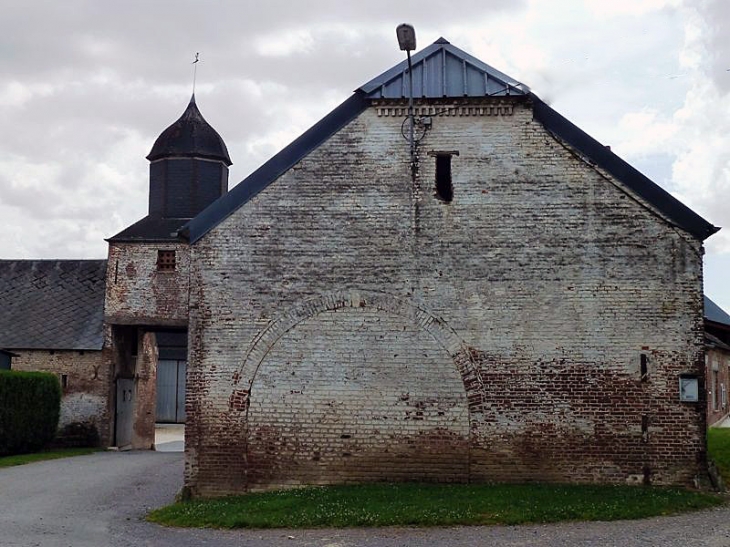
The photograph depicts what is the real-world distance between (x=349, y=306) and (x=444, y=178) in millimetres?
2551

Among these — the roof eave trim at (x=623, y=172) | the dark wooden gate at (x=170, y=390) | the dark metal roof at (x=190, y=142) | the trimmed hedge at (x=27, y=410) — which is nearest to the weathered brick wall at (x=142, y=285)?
the trimmed hedge at (x=27, y=410)

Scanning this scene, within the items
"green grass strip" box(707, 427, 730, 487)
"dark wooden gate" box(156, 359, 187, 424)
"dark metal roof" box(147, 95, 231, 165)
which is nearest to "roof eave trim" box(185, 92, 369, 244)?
"green grass strip" box(707, 427, 730, 487)

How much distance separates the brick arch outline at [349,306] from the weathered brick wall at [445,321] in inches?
0.9

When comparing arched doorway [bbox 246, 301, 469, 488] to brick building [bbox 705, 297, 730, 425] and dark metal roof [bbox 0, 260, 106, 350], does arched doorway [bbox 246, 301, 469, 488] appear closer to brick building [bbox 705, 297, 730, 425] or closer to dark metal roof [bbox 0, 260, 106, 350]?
brick building [bbox 705, 297, 730, 425]

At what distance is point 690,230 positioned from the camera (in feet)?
43.9

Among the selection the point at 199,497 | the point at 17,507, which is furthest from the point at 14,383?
the point at 199,497

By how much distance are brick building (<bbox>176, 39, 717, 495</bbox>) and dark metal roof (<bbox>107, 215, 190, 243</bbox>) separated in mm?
11508

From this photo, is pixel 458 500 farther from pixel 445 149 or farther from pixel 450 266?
pixel 445 149

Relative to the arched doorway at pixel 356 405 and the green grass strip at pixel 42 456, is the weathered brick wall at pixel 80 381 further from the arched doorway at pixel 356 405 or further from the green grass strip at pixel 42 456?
the arched doorway at pixel 356 405

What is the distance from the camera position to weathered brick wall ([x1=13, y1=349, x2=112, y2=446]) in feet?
83.2

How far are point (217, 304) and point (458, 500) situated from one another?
4.90m

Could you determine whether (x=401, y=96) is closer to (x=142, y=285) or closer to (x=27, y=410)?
(x=142, y=285)

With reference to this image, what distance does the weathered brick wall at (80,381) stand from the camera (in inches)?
998

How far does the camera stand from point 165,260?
25344 mm
